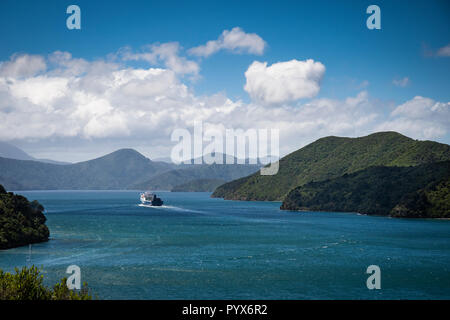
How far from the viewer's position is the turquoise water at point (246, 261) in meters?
53.2

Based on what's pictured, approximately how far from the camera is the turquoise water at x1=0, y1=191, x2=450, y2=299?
53.2 metres

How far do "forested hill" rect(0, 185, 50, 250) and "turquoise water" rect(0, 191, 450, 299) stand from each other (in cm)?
299

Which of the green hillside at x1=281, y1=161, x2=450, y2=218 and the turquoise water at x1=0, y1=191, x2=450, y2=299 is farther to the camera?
the green hillside at x1=281, y1=161, x2=450, y2=218

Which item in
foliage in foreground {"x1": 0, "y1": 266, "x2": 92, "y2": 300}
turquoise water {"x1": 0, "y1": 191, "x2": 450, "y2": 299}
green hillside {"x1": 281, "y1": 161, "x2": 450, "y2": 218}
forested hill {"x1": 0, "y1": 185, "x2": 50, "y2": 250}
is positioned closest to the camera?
foliage in foreground {"x1": 0, "y1": 266, "x2": 92, "y2": 300}

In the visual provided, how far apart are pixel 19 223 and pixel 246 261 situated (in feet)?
168

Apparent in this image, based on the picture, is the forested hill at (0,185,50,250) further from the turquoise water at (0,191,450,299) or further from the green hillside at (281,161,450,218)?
the green hillside at (281,161,450,218)

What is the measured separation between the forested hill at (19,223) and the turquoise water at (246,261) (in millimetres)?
2994

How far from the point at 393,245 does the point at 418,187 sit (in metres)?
94.4

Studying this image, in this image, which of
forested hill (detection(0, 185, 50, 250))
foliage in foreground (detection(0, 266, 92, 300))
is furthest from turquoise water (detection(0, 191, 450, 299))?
foliage in foreground (detection(0, 266, 92, 300))

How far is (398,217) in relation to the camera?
556 ft

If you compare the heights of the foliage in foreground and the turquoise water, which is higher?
the foliage in foreground
